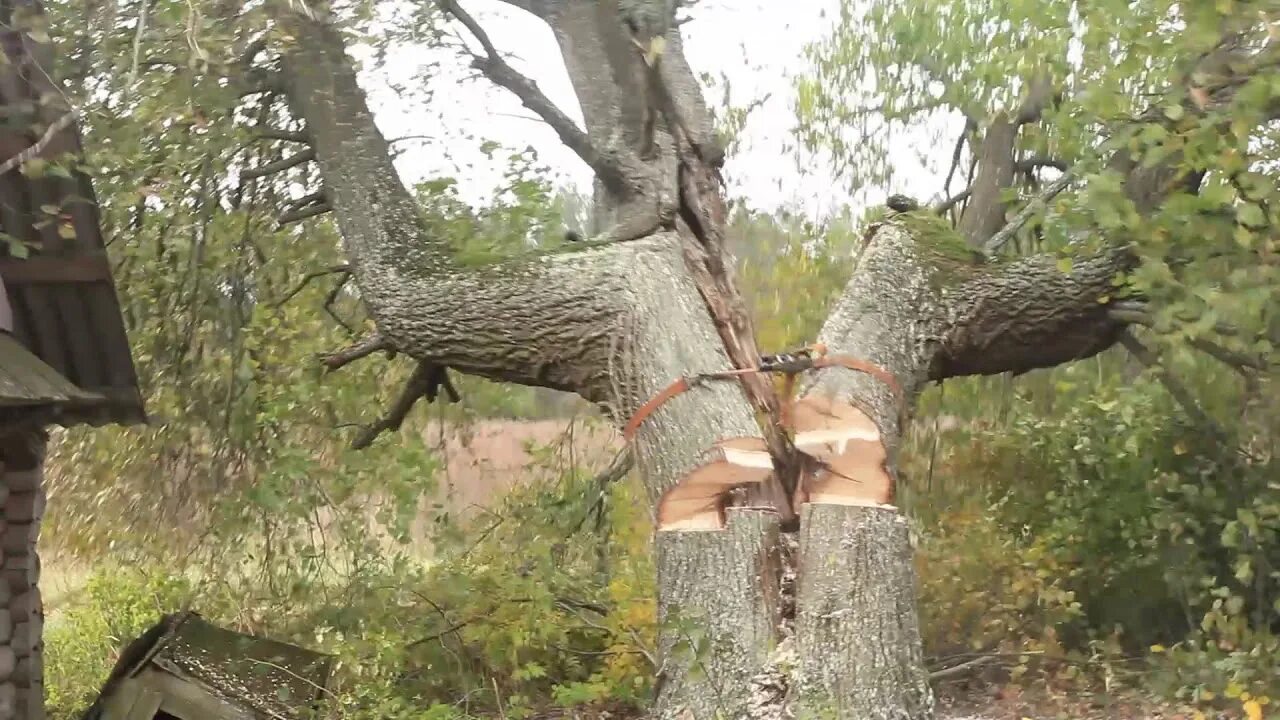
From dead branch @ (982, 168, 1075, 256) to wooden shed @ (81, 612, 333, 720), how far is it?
3817 millimetres

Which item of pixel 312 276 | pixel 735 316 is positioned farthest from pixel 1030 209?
pixel 312 276

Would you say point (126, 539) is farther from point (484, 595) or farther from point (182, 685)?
point (484, 595)

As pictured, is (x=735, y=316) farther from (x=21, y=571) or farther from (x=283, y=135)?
(x=21, y=571)

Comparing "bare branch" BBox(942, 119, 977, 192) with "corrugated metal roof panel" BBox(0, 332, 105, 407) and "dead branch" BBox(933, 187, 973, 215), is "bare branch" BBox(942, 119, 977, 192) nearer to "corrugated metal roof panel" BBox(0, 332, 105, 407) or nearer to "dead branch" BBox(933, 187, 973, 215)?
"dead branch" BBox(933, 187, 973, 215)

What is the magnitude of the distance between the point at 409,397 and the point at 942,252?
9.34 feet

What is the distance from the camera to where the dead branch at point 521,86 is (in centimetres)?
553

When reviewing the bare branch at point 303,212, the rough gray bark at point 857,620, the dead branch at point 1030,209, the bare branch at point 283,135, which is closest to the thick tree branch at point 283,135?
the bare branch at point 283,135

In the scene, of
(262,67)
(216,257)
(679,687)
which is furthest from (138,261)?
(679,687)

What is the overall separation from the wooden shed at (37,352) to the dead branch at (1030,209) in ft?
12.6

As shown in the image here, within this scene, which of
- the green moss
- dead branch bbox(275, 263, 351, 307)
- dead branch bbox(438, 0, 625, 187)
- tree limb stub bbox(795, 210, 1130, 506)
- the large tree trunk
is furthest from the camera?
dead branch bbox(438, 0, 625, 187)

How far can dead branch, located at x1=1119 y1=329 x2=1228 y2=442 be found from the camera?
4.38m

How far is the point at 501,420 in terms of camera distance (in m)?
6.58

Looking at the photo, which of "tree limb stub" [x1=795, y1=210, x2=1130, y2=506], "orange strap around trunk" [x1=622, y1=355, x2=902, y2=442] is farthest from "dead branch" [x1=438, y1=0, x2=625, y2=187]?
"orange strap around trunk" [x1=622, y1=355, x2=902, y2=442]

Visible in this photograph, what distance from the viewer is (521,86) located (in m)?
5.87
